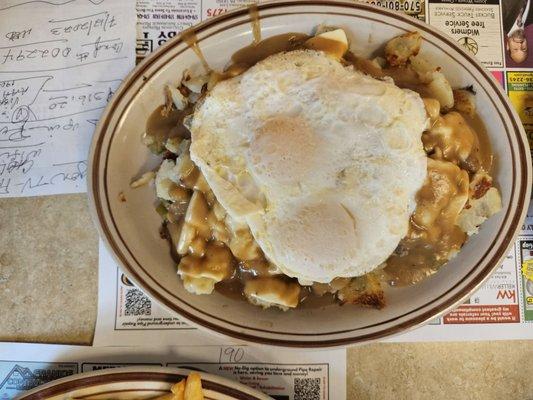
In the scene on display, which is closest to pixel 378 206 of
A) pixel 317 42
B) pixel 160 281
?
pixel 317 42

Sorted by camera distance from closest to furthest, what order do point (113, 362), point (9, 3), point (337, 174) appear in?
point (337, 174), point (113, 362), point (9, 3)

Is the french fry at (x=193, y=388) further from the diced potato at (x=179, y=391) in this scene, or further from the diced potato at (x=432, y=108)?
the diced potato at (x=432, y=108)

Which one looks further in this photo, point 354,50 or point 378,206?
point 354,50

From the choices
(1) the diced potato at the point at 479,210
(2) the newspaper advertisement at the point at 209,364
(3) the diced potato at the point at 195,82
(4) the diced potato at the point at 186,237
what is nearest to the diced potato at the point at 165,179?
(4) the diced potato at the point at 186,237

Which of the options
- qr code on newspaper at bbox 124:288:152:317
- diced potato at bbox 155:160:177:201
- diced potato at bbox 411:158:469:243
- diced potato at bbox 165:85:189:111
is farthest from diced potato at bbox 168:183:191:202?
diced potato at bbox 411:158:469:243

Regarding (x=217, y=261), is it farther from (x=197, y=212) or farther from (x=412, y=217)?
(x=412, y=217)

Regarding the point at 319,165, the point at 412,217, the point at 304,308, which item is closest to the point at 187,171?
the point at 319,165

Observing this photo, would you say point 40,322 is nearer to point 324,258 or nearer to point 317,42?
point 324,258
